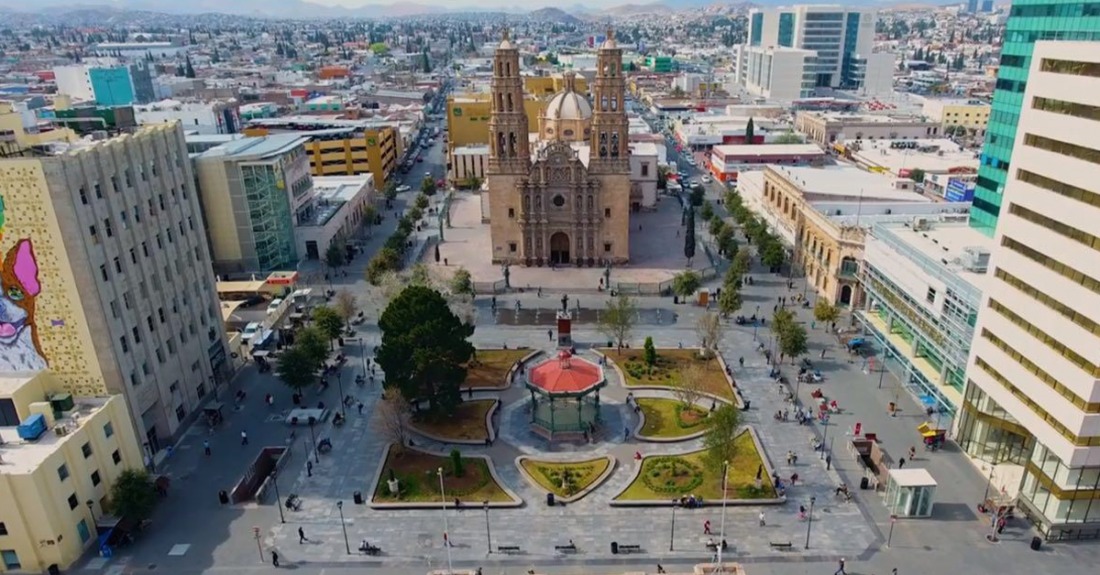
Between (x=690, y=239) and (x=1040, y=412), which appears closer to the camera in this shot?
(x=1040, y=412)

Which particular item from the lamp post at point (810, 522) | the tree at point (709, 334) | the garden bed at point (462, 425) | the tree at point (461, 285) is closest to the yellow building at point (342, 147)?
the tree at point (461, 285)

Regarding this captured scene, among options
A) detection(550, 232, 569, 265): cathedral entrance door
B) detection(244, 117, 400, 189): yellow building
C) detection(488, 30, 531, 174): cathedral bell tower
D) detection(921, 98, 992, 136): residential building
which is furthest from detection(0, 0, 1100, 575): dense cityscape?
detection(921, 98, 992, 136): residential building

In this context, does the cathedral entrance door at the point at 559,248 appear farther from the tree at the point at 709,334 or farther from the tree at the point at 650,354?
the tree at the point at 650,354

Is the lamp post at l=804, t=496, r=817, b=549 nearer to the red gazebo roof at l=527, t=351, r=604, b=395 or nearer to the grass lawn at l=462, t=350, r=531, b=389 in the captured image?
the red gazebo roof at l=527, t=351, r=604, b=395

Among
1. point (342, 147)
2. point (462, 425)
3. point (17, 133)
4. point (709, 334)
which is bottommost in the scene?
point (462, 425)

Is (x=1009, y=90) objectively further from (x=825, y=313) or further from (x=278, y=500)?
(x=278, y=500)

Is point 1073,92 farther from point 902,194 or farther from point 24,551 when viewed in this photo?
point 24,551

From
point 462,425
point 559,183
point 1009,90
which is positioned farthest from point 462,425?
point 1009,90
